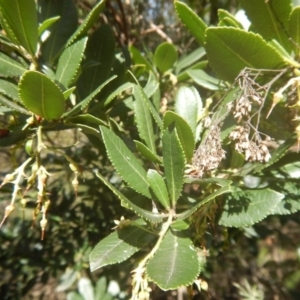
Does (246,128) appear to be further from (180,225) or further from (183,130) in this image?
(180,225)

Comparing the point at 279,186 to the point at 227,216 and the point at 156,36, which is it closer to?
the point at 227,216

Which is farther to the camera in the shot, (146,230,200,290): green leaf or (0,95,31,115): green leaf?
(0,95,31,115): green leaf

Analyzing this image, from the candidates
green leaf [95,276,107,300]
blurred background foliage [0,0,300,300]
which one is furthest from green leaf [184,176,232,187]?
green leaf [95,276,107,300]

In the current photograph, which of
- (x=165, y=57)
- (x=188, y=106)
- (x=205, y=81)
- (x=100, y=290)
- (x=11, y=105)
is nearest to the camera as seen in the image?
(x=11, y=105)

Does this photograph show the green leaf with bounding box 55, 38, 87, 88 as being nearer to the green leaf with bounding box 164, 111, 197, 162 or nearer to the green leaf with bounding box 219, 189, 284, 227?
the green leaf with bounding box 164, 111, 197, 162

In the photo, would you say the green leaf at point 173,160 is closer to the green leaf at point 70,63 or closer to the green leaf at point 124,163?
the green leaf at point 124,163

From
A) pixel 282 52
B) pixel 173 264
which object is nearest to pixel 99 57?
pixel 282 52
